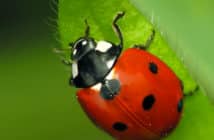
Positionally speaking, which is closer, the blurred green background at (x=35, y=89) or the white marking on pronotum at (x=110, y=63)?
the white marking on pronotum at (x=110, y=63)

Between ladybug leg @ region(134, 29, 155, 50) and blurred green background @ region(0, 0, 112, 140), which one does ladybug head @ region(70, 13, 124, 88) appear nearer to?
ladybug leg @ region(134, 29, 155, 50)

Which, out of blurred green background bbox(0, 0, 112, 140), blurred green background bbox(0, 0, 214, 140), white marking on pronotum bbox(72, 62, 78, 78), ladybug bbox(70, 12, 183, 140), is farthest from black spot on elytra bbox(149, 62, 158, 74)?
blurred green background bbox(0, 0, 112, 140)

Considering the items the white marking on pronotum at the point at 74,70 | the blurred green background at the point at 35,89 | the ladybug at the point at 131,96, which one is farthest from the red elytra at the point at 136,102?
the blurred green background at the point at 35,89

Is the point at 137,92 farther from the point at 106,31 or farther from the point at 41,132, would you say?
the point at 41,132

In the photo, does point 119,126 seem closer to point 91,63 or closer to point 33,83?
point 91,63

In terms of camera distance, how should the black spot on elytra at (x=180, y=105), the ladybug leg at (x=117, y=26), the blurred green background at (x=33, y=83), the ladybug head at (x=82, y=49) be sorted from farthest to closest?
the blurred green background at (x=33, y=83) → the ladybug head at (x=82, y=49) → the black spot on elytra at (x=180, y=105) → the ladybug leg at (x=117, y=26)

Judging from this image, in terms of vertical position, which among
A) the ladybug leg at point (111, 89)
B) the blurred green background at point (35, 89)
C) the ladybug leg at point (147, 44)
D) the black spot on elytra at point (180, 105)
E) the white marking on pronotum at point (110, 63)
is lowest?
the blurred green background at point (35, 89)

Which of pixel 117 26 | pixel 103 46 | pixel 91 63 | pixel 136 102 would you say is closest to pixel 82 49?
pixel 91 63

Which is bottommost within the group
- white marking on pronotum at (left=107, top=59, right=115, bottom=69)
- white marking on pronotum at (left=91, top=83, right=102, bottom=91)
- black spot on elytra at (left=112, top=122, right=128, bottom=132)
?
black spot on elytra at (left=112, top=122, right=128, bottom=132)

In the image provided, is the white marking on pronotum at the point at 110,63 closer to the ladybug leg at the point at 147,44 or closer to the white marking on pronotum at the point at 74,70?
the white marking on pronotum at the point at 74,70
